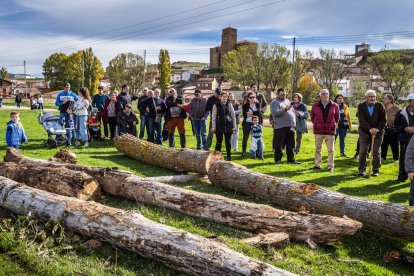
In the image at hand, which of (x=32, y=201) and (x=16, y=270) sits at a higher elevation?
(x=32, y=201)

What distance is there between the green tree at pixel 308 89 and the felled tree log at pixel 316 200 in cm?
6341

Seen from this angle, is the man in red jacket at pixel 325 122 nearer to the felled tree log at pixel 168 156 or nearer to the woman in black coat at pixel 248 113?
the woman in black coat at pixel 248 113

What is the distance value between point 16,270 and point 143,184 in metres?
2.64

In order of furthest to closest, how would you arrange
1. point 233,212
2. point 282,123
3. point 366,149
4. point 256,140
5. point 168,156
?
point 256,140
point 282,123
point 366,149
point 168,156
point 233,212

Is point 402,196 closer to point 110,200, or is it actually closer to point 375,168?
point 375,168

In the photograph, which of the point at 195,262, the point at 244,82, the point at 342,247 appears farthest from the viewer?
the point at 244,82

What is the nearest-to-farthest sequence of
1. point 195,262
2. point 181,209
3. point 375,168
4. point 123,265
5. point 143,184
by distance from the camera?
1. point 195,262
2. point 123,265
3. point 181,209
4. point 143,184
5. point 375,168

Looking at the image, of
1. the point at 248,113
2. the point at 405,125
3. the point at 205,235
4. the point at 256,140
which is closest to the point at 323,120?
the point at 405,125

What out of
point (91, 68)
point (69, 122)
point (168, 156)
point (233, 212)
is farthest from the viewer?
point (91, 68)

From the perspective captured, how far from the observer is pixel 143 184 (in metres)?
6.61

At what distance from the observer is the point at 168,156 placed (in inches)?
370

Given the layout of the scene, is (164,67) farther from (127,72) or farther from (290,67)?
(290,67)

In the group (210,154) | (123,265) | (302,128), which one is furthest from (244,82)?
(123,265)

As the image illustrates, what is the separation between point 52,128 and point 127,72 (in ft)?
213
